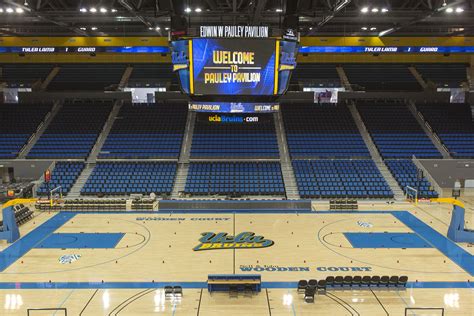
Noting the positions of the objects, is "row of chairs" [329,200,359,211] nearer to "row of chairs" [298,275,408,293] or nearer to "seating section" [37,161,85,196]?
"row of chairs" [298,275,408,293]

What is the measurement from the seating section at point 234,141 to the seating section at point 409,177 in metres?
8.66

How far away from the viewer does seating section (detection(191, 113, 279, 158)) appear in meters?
31.6

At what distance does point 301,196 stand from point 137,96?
858 inches

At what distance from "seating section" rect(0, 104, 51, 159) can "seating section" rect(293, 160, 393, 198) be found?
21718 millimetres

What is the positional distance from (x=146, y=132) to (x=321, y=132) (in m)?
14.7

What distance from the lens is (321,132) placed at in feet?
113

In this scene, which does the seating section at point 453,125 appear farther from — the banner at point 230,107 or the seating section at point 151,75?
the seating section at point 151,75

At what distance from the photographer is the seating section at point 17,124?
31.9 metres

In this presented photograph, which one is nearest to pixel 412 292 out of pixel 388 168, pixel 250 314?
pixel 250 314

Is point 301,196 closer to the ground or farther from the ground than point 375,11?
closer to the ground

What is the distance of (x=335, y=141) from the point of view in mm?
33219

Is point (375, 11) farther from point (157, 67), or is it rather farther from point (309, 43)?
point (157, 67)

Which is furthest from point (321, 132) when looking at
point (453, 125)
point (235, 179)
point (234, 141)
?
point (453, 125)

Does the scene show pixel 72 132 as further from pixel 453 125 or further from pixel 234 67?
pixel 453 125
